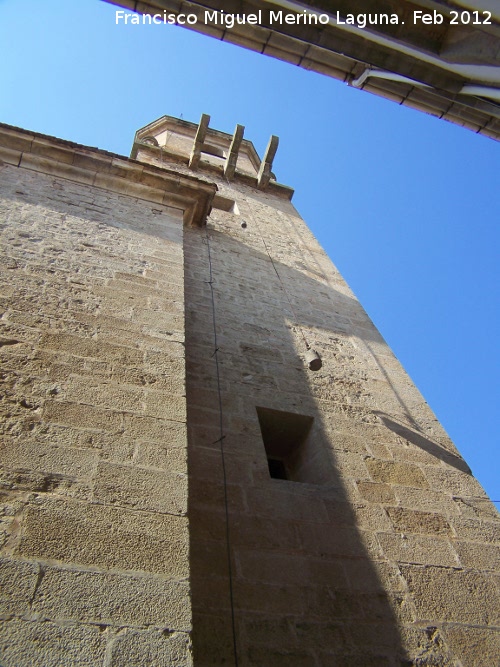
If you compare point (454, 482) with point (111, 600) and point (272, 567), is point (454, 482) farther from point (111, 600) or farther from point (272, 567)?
point (111, 600)

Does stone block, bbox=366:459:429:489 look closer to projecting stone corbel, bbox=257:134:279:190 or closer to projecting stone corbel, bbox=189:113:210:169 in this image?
projecting stone corbel, bbox=257:134:279:190

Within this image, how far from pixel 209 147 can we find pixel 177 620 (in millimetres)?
13190

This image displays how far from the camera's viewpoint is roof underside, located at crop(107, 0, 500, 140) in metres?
3.76

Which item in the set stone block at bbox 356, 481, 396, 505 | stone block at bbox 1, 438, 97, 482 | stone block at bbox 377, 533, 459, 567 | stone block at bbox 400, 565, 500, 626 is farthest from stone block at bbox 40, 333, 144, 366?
stone block at bbox 400, 565, 500, 626

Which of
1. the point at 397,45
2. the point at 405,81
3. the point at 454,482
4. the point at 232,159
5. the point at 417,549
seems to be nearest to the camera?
the point at 417,549

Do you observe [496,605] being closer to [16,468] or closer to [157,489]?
[157,489]

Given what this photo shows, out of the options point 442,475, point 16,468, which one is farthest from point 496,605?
point 16,468

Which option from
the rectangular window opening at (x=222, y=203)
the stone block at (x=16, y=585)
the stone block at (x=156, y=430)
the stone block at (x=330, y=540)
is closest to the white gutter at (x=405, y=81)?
the stone block at (x=330, y=540)

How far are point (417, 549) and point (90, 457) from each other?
86.0 inches

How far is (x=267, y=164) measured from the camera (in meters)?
11.0

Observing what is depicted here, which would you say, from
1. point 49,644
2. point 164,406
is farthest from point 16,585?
point 164,406

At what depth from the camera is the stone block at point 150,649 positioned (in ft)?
4.97

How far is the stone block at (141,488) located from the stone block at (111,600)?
31 cm

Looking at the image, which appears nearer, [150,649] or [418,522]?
[150,649]
